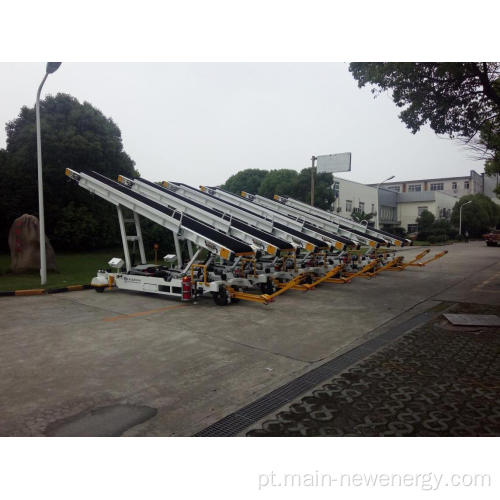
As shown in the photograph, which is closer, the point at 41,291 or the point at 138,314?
the point at 138,314

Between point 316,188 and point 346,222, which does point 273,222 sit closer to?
point 346,222

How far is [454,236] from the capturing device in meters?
48.0

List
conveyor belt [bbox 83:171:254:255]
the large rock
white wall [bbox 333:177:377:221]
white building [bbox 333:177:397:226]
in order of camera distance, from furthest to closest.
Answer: white wall [bbox 333:177:377:221], white building [bbox 333:177:397:226], the large rock, conveyor belt [bbox 83:171:254:255]

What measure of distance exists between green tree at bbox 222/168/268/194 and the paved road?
118 ft

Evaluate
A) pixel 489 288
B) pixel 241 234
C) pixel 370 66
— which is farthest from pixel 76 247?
pixel 489 288

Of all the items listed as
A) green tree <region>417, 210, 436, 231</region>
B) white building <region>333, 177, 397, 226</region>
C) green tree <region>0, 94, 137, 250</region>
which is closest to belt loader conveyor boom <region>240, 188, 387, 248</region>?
green tree <region>0, 94, 137, 250</region>

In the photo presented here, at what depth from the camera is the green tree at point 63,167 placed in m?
21.0

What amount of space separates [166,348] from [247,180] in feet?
135

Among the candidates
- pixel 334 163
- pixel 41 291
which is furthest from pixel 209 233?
pixel 334 163

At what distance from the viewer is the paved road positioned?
3.70 metres

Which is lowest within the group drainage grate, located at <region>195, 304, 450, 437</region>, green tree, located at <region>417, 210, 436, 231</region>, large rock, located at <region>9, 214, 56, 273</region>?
drainage grate, located at <region>195, 304, 450, 437</region>

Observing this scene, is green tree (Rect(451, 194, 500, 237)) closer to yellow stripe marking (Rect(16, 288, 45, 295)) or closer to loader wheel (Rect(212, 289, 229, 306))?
loader wheel (Rect(212, 289, 229, 306))

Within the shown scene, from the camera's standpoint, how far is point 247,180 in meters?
45.5
